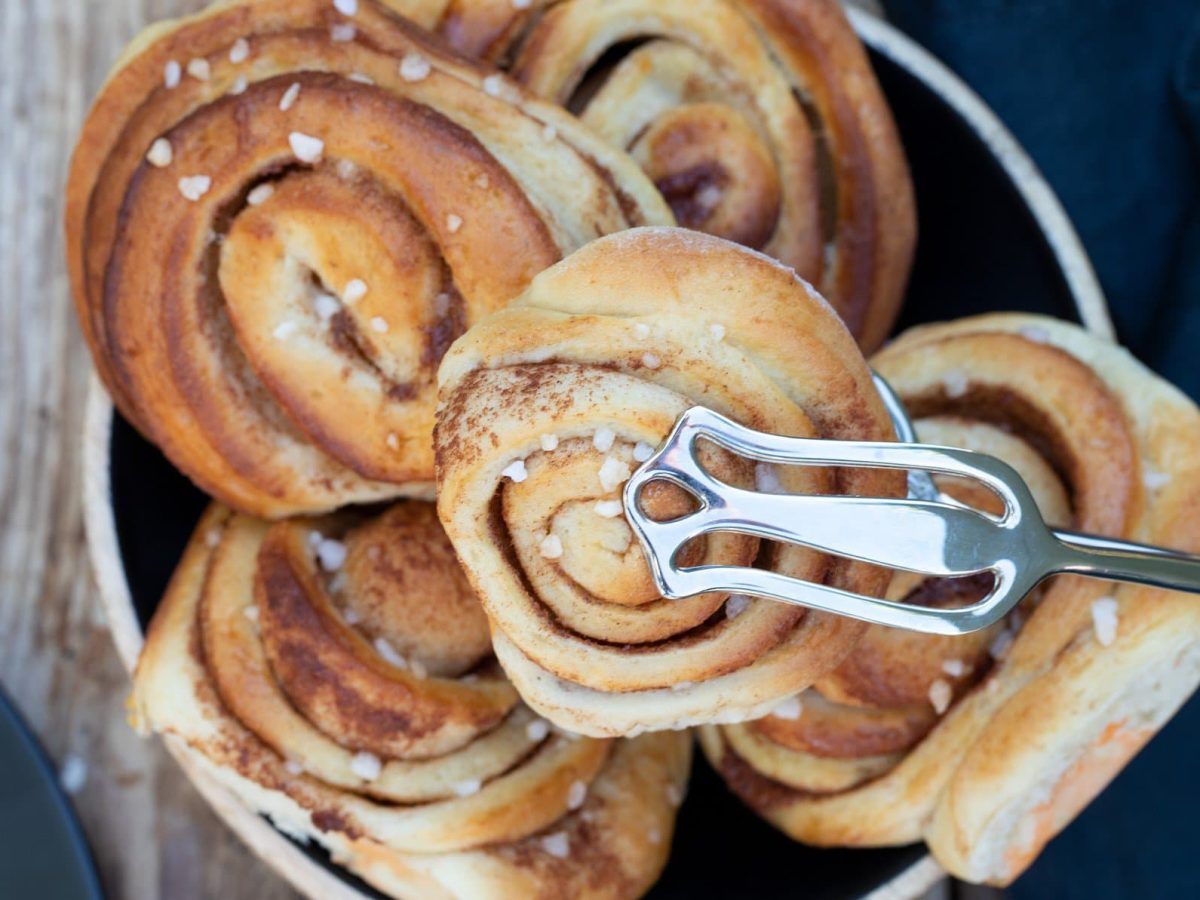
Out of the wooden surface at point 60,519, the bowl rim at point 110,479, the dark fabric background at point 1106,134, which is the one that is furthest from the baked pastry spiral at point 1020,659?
the wooden surface at point 60,519

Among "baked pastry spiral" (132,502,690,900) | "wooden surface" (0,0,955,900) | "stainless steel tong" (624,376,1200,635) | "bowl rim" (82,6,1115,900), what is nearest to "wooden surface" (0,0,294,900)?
"wooden surface" (0,0,955,900)

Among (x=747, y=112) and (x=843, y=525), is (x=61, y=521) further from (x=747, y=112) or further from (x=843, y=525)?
(x=843, y=525)

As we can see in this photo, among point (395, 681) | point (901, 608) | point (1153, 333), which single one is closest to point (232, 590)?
point (395, 681)

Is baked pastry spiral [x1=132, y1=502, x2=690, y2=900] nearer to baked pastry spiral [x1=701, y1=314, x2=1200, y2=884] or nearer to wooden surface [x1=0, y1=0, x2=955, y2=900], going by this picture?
baked pastry spiral [x1=701, y1=314, x2=1200, y2=884]

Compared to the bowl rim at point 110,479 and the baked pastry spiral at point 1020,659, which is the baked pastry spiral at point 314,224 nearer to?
the bowl rim at point 110,479

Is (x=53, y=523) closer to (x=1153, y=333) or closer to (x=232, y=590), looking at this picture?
(x=232, y=590)

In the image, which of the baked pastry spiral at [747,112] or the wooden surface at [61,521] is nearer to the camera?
the baked pastry spiral at [747,112]
